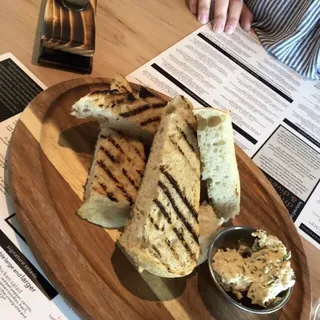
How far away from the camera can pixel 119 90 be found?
1074mm

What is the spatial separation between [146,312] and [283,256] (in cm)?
27

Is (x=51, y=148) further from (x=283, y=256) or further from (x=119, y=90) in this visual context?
(x=283, y=256)

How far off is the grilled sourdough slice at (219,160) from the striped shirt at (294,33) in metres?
0.72

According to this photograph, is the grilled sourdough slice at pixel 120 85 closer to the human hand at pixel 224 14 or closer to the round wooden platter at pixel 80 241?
the round wooden platter at pixel 80 241

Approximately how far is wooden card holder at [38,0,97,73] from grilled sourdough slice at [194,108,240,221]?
1.29 ft

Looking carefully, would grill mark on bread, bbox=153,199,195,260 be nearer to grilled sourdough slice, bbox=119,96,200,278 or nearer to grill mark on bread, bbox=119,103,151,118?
grilled sourdough slice, bbox=119,96,200,278

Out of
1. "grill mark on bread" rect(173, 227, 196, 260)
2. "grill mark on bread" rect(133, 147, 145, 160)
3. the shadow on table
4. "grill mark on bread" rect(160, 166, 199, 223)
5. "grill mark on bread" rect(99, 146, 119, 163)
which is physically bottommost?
the shadow on table

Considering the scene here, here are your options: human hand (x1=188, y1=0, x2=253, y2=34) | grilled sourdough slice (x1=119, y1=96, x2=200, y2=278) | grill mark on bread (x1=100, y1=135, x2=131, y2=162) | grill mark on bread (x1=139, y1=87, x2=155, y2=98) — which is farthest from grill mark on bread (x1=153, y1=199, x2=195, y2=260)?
human hand (x1=188, y1=0, x2=253, y2=34)

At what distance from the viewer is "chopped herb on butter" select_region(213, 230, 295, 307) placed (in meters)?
0.85

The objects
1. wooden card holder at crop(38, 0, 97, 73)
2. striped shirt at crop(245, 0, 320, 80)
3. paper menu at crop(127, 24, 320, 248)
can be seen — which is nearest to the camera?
wooden card holder at crop(38, 0, 97, 73)

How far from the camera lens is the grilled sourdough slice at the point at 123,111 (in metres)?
1.00

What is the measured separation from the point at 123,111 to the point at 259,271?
43 centimetres

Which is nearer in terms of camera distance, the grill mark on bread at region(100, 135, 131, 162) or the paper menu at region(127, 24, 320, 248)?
the grill mark on bread at region(100, 135, 131, 162)

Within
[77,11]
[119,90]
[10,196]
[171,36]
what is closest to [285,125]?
[171,36]
